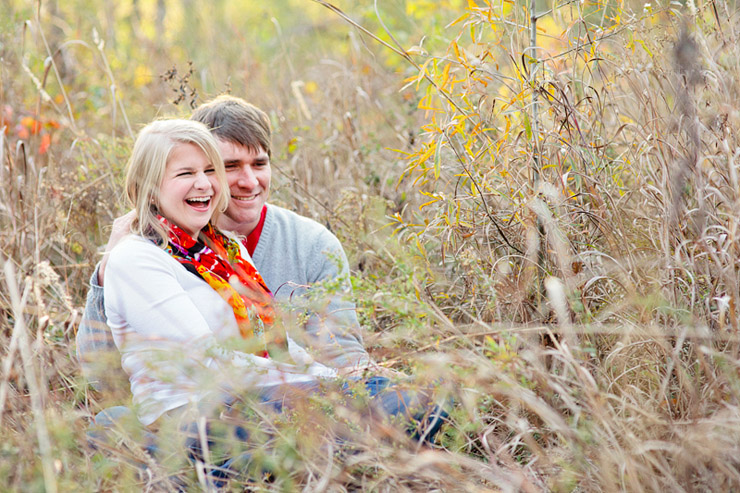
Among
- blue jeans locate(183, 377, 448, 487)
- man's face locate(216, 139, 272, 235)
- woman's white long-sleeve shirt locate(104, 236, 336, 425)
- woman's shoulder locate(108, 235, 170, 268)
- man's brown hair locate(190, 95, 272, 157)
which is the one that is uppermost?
man's brown hair locate(190, 95, 272, 157)

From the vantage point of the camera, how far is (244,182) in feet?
8.74

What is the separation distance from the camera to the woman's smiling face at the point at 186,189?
2.33 metres

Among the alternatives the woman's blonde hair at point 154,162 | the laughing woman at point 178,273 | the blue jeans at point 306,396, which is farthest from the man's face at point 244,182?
the blue jeans at point 306,396

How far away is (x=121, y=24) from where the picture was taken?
8.52 m

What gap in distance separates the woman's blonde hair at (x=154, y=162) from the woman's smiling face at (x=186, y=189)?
0.06 ft

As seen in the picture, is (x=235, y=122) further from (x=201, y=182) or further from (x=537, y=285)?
(x=537, y=285)

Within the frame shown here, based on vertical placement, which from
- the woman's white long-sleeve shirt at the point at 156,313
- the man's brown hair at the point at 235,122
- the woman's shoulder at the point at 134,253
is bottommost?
the woman's white long-sleeve shirt at the point at 156,313

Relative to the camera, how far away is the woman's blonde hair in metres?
2.30

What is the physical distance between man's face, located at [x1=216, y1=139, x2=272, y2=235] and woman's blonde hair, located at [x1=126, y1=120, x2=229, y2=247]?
0.90ft

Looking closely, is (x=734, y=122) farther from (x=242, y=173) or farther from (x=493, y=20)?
(x=242, y=173)

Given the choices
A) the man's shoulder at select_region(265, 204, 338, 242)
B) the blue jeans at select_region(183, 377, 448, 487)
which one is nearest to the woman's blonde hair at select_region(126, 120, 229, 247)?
the man's shoulder at select_region(265, 204, 338, 242)

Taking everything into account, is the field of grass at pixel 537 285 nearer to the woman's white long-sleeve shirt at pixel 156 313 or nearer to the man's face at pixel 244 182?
the woman's white long-sleeve shirt at pixel 156 313

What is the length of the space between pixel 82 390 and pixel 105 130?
11.0 ft

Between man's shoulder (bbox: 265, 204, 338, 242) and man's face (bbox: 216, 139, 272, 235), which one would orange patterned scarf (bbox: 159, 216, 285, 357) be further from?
man's shoulder (bbox: 265, 204, 338, 242)
